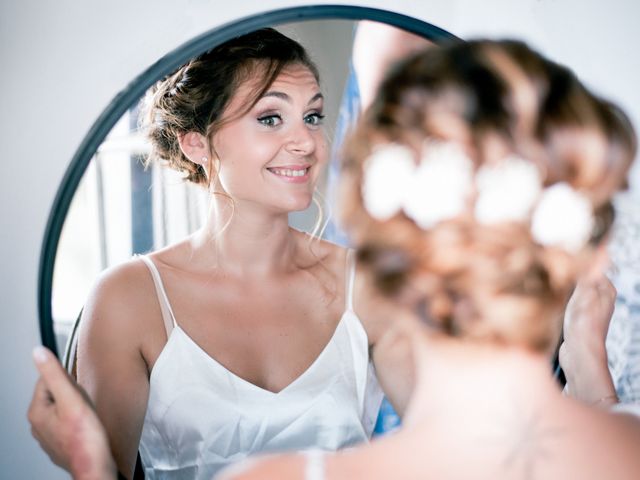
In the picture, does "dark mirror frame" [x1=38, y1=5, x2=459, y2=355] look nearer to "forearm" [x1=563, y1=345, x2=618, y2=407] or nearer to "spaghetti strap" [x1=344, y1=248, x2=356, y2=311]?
"spaghetti strap" [x1=344, y1=248, x2=356, y2=311]

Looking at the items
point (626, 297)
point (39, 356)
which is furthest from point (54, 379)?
point (626, 297)

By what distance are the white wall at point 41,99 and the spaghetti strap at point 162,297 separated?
23cm

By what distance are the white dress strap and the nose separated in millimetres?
590

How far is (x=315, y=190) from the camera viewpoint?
1.14m

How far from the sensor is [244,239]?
1216 mm

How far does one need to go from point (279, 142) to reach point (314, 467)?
61cm

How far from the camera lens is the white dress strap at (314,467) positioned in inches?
23.5

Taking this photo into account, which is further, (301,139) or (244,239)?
(244,239)

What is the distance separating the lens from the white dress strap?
0.60 meters

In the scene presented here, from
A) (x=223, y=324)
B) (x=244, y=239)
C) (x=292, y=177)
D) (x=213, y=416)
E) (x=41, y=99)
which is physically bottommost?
(x=213, y=416)

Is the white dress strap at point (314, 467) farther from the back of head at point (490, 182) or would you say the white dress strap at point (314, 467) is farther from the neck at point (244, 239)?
the neck at point (244, 239)

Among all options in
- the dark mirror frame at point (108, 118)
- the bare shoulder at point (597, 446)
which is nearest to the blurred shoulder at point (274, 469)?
the bare shoulder at point (597, 446)

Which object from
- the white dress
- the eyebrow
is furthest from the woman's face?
the white dress

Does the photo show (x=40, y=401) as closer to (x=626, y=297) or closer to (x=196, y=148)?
(x=196, y=148)
